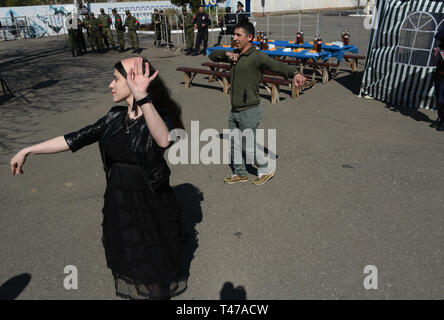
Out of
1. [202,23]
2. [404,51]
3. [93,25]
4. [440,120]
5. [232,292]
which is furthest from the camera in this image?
[93,25]

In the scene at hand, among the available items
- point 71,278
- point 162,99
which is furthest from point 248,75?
point 71,278

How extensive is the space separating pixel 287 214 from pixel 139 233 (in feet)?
6.74

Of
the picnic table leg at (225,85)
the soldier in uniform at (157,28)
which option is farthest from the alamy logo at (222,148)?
the soldier in uniform at (157,28)

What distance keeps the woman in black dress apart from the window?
22.2 ft

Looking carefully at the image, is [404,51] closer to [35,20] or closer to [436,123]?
[436,123]

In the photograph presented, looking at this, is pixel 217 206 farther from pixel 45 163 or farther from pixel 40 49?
pixel 40 49

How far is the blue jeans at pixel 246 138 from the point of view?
433 cm

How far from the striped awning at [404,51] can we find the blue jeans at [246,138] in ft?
15.7

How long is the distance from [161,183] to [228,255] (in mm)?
1319

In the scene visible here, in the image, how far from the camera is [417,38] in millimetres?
7328

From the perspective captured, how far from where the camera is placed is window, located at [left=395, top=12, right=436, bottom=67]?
23.5ft

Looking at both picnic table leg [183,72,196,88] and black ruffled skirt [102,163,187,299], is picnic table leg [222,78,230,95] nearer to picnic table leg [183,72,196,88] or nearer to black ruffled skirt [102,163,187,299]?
picnic table leg [183,72,196,88]

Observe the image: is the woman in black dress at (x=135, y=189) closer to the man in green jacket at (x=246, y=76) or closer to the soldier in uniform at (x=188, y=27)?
the man in green jacket at (x=246, y=76)
